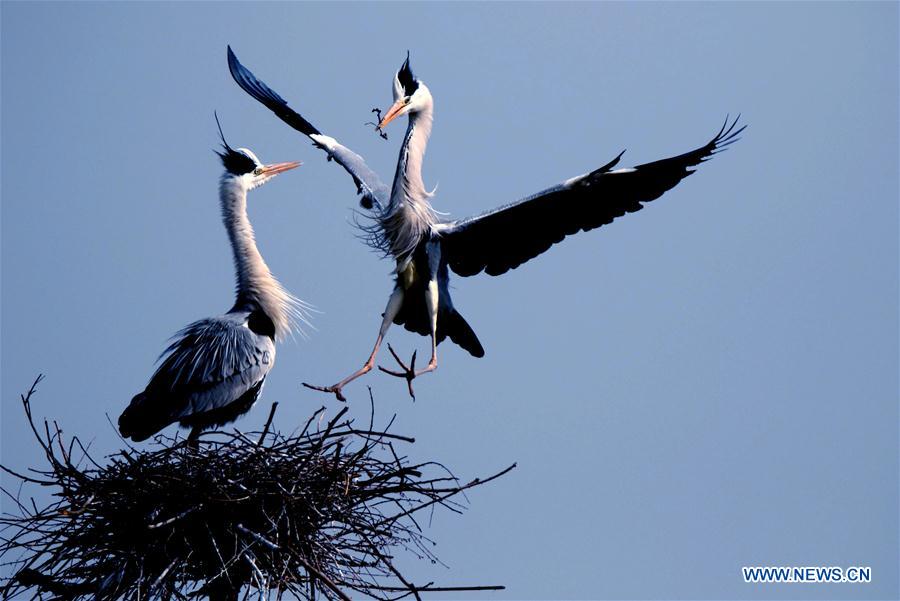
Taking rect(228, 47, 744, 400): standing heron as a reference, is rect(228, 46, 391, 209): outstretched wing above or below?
above

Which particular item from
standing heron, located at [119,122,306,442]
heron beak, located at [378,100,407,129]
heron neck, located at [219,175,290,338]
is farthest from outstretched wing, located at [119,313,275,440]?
heron beak, located at [378,100,407,129]

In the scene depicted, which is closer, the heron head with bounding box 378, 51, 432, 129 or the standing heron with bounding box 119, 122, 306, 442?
the standing heron with bounding box 119, 122, 306, 442

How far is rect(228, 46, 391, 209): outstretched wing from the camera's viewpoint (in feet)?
29.2

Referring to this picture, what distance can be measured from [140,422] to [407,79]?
2.93 m

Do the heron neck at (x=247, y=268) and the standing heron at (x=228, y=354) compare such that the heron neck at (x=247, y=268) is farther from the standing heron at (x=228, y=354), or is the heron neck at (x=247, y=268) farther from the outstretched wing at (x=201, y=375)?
the outstretched wing at (x=201, y=375)

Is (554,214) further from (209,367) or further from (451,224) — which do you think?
(209,367)

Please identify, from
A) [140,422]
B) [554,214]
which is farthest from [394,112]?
[140,422]

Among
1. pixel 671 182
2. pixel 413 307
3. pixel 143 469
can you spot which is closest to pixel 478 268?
pixel 413 307

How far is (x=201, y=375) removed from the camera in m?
7.64

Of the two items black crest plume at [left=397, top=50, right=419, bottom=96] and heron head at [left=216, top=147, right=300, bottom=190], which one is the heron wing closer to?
heron head at [left=216, top=147, right=300, bottom=190]

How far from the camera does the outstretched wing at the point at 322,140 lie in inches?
350

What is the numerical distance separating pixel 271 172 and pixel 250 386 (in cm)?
188

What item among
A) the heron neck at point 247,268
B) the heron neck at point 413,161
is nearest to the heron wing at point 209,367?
the heron neck at point 247,268

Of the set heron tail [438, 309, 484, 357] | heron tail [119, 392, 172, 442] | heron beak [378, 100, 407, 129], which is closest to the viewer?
heron tail [119, 392, 172, 442]
